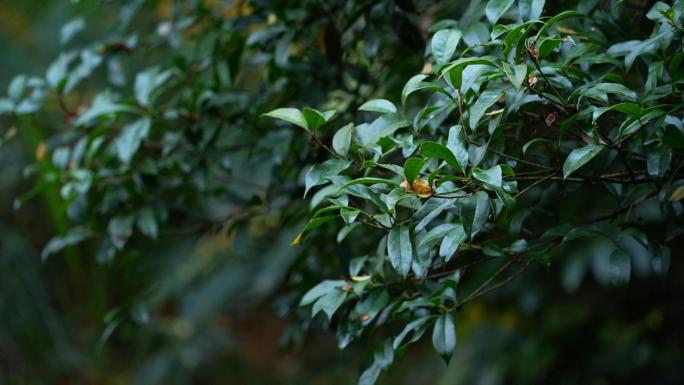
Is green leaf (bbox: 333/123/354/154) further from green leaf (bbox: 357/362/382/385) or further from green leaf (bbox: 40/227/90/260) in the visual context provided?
green leaf (bbox: 40/227/90/260)

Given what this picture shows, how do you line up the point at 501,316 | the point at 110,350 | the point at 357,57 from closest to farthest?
the point at 357,57
the point at 501,316
the point at 110,350

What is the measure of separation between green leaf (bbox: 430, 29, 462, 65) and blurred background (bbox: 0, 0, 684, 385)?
429mm

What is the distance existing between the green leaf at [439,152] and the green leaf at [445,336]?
227mm

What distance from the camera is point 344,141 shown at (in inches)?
36.4

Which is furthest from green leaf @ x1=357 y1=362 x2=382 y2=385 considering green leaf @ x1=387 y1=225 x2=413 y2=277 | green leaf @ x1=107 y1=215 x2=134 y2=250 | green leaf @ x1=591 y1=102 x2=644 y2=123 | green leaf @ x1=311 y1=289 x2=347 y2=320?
green leaf @ x1=107 y1=215 x2=134 y2=250

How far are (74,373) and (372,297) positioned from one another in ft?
7.60

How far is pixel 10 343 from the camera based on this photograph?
279cm

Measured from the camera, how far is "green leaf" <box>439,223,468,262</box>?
32.9 inches

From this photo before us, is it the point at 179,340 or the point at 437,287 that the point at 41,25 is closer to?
the point at 179,340

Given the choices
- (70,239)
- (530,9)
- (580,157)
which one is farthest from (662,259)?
(70,239)

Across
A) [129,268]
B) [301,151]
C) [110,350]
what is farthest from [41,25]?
[301,151]

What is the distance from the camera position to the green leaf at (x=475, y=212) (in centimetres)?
82

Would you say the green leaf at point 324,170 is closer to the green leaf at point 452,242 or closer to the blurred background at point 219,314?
the green leaf at point 452,242

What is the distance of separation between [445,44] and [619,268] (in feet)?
1.13
